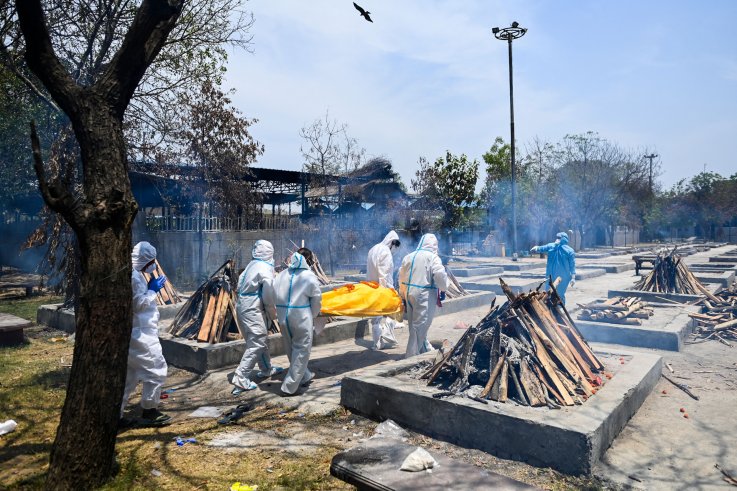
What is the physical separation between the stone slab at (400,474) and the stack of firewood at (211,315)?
4.69 metres

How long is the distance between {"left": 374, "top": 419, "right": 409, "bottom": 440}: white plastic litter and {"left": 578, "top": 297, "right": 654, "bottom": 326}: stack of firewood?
231 inches

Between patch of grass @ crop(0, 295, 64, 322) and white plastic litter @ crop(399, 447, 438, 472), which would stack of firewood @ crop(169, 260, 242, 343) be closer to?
white plastic litter @ crop(399, 447, 438, 472)

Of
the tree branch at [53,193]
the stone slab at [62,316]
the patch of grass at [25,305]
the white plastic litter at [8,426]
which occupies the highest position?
the tree branch at [53,193]

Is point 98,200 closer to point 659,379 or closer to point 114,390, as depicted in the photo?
point 114,390

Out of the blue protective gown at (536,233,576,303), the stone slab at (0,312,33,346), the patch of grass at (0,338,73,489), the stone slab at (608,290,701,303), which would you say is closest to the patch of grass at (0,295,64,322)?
the stone slab at (0,312,33,346)

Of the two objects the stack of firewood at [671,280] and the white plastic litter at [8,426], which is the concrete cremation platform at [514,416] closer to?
the white plastic litter at [8,426]

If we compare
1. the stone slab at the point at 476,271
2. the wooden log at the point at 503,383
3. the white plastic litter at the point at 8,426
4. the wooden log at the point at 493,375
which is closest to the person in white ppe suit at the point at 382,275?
the wooden log at the point at 493,375

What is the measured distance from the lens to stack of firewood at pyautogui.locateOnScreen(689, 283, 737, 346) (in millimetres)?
9141

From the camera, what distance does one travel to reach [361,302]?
6.80m

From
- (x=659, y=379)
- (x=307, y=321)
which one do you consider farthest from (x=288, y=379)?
(x=659, y=379)

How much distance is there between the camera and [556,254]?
10453 millimetres

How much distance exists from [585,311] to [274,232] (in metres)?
11.9

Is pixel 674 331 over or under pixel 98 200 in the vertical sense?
under

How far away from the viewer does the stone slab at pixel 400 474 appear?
118 inches
